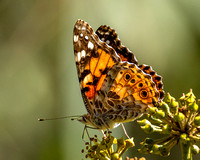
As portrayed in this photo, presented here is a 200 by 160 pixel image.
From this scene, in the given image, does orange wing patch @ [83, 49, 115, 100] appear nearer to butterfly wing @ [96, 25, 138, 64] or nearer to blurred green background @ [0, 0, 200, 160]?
butterfly wing @ [96, 25, 138, 64]

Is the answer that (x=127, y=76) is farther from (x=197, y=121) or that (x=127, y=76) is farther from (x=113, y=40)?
(x=197, y=121)

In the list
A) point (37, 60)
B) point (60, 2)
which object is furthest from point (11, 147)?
point (60, 2)

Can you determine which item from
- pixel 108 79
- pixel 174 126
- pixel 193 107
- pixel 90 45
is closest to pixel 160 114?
pixel 174 126

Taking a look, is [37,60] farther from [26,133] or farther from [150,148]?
[150,148]

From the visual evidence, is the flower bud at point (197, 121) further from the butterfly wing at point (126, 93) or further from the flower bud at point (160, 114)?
the butterfly wing at point (126, 93)

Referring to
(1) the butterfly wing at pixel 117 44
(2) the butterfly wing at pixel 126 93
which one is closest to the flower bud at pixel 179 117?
(2) the butterfly wing at pixel 126 93

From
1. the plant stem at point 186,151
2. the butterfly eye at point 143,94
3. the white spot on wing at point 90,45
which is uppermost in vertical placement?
the white spot on wing at point 90,45
